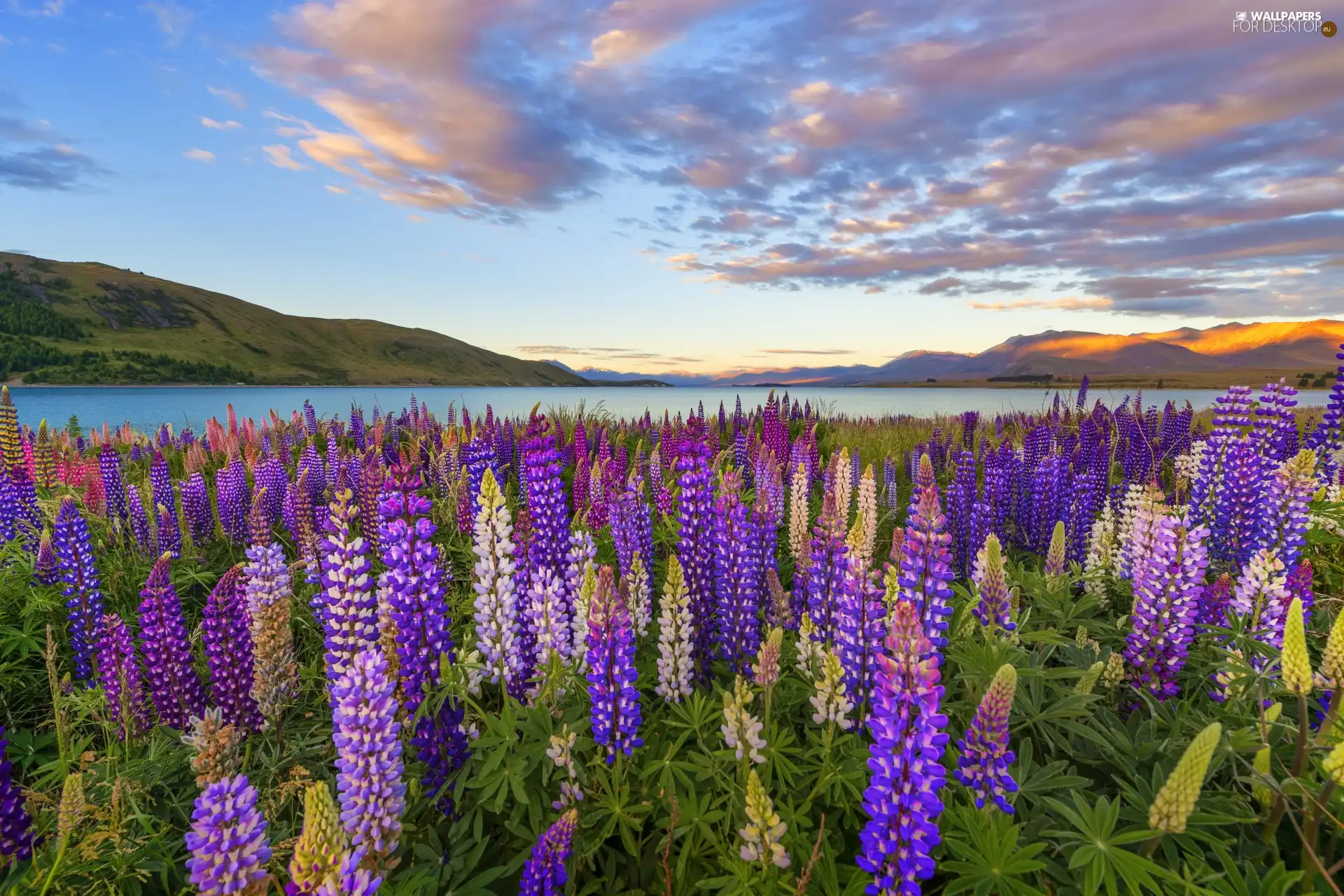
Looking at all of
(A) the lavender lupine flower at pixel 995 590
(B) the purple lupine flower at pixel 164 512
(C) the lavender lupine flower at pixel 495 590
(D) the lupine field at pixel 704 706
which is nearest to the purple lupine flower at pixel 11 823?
(D) the lupine field at pixel 704 706

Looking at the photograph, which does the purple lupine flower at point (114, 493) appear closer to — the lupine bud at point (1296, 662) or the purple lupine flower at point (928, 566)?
the purple lupine flower at point (928, 566)

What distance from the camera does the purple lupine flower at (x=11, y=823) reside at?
2.42m

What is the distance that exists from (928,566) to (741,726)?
1.22m

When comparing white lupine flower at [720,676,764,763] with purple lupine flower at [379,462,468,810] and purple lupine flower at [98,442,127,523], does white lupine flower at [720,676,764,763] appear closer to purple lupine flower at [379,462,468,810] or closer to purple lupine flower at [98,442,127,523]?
purple lupine flower at [379,462,468,810]

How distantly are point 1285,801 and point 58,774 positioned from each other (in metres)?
5.86

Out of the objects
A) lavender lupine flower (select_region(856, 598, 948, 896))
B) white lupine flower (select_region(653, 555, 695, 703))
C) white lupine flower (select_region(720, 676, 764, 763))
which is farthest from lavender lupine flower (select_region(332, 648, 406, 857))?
lavender lupine flower (select_region(856, 598, 948, 896))

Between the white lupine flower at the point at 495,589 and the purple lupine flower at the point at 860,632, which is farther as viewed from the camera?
the white lupine flower at the point at 495,589

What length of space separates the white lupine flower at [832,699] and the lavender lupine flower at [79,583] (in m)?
5.35

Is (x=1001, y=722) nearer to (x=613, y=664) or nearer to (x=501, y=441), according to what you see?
(x=613, y=664)

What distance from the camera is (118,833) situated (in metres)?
2.44

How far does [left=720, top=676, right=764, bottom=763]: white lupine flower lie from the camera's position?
250 centimetres

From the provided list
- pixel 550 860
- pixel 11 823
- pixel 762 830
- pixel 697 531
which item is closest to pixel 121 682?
pixel 11 823

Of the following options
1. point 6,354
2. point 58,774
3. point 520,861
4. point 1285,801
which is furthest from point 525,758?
point 6,354

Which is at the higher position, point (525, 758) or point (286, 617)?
point (286, 617)
